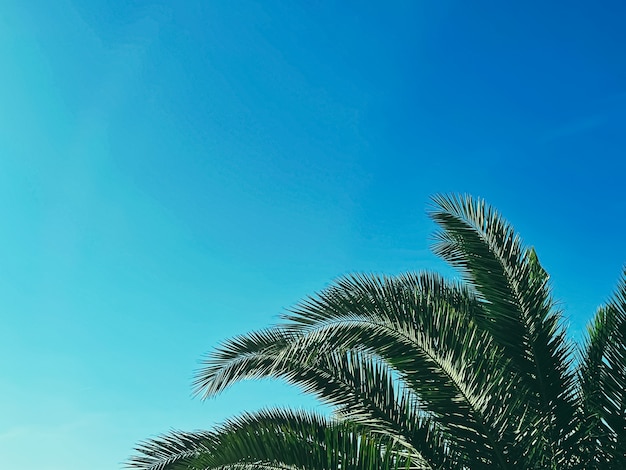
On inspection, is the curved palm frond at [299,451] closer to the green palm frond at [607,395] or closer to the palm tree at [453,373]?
the palm tree at [453,373]

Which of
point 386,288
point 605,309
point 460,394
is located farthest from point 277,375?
point 605,309

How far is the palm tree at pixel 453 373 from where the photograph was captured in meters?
6.07

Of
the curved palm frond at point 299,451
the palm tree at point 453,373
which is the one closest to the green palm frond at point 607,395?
the palm tree at point 453,373

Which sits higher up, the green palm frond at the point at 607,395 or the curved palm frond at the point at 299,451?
the green palm frond at the point at 607,395

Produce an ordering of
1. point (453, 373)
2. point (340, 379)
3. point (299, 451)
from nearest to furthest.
Answer: point (299, 451) < point (453, 373) < point (340, 379)

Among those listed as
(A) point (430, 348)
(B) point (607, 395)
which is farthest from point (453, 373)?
(B) point (607, 395)

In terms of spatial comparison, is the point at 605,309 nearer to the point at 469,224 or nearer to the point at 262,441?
the point at 469,224

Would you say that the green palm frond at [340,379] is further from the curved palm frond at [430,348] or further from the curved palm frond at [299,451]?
the curved palm frond at [299,451]

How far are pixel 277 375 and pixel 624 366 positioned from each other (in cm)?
390

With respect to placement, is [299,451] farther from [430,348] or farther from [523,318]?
[523,318]

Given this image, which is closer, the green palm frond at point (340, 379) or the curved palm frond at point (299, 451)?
the curved palm frond at point (299, 451)

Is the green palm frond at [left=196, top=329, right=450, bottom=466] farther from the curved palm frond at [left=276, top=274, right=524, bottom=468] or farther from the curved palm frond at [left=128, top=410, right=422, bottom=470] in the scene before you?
the curved palm frond at [left=128, top=410, right=422, bottom=470]

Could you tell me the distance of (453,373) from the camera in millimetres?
6125

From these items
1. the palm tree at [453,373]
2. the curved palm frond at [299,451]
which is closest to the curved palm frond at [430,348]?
the palm tree at [453,373]
